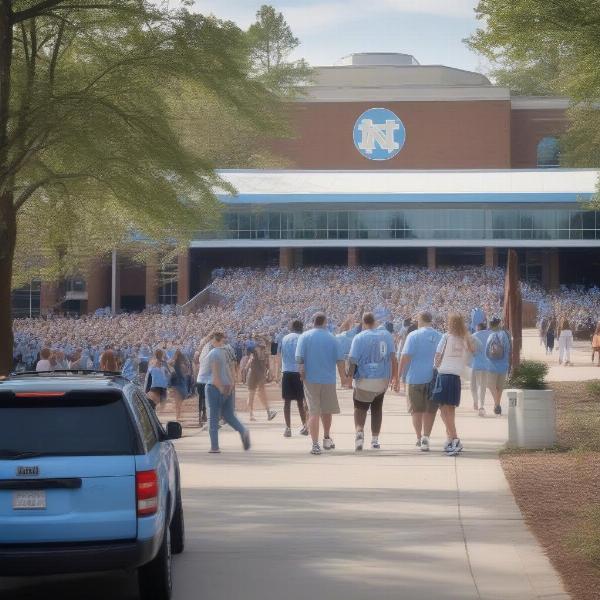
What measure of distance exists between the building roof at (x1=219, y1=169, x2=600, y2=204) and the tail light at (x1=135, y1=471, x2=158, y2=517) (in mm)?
67191

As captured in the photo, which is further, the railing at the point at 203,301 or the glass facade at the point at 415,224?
the glass facade at the point at 415,224

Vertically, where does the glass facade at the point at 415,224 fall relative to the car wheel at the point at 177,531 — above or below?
above

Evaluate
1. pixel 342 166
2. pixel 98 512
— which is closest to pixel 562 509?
pixel 98 512

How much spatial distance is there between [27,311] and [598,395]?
59.9 m

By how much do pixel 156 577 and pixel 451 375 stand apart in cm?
811

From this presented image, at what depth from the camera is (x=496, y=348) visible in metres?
20.9

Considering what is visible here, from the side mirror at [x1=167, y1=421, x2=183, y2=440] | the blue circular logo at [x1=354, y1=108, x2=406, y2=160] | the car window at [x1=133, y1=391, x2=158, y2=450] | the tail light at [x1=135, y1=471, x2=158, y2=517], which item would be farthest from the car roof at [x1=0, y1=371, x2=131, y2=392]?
the blue circular logo at [x1=354, y1=108, x2=406, y2=160]

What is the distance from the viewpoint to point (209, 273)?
81.1 meters

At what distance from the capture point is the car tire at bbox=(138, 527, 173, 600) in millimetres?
7445

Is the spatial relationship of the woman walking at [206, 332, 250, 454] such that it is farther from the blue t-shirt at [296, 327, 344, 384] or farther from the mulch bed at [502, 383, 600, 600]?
the mulch bed at [502, 383, 600, 600]

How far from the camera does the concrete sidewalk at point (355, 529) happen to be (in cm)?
812

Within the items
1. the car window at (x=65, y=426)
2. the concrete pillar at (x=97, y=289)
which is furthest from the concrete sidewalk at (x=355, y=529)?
the concrete pillar at (x=97, y=289)

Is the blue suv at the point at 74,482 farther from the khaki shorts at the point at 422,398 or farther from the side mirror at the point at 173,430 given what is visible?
the khaki shorts at the point at 422,398

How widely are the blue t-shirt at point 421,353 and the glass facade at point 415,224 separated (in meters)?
59.3
